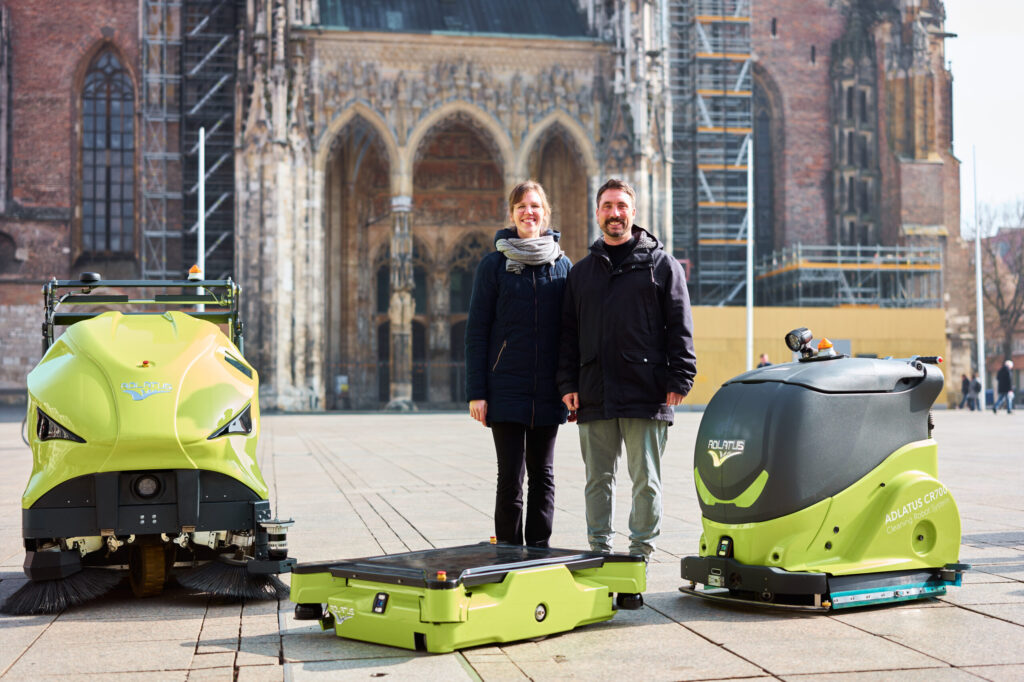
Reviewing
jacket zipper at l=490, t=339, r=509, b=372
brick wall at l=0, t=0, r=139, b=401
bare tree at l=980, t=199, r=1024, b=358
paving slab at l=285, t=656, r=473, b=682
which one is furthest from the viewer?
bare tree at l=980, t=199, r=1024, b=358

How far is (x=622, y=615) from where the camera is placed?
5043mm

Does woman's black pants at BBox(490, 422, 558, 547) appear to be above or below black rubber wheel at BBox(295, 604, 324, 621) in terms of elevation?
above

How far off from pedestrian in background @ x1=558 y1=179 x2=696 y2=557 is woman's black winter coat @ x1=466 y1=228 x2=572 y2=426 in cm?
9

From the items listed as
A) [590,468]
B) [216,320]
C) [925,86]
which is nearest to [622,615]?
[590,468]

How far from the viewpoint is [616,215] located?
566 centimetres

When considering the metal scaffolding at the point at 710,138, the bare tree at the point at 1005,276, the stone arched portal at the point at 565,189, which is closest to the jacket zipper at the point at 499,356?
the stone arched portal at the point at 565,189

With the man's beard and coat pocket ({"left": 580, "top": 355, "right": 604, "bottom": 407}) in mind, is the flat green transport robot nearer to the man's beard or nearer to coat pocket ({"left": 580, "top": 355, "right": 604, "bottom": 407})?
coat pocket ({"left": 580, "top": 355, "right": 604, "bottom": 407})

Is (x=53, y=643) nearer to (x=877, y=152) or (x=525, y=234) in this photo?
(x=525, y=234)

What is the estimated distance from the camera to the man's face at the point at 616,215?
18.6 feet

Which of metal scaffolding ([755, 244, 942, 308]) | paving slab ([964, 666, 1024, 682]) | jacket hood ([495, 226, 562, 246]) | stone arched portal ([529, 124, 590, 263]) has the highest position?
stone arched portal ([529, 124, 590, 263])

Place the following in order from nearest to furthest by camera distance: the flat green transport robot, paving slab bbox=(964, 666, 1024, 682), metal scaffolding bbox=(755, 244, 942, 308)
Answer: paving slab bbox=(964, 666, 1024, 682), the flat green transport robot, metal scaffolding bbox=(755, 244, 942, 308)

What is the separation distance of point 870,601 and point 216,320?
368cm

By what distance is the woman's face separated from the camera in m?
5.75

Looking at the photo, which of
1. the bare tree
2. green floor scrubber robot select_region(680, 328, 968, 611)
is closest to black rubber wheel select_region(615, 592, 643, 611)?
green floor scrubber robot select_region(680, 328, 968, 611)
